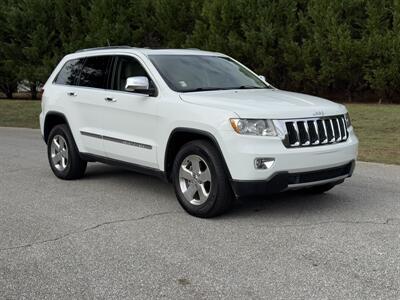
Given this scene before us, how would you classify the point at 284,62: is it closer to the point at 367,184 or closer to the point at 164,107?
the point at 367,184

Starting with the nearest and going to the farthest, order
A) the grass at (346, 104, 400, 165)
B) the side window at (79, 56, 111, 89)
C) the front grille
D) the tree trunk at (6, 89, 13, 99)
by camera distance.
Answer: the front grille
the side window at (79, 56, 111, 89)
the grass at (346, 104, 400, 165)
the tree trunk at (6, 89, 13, 99)

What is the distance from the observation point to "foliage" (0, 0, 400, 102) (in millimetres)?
17828

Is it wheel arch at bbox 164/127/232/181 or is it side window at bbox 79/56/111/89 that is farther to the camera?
side window at bbox 79/56/111/89

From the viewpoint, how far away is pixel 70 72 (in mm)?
8305

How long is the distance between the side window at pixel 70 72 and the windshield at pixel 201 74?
1588 millimetres

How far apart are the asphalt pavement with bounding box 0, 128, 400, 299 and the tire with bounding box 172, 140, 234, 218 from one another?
0.49 feet

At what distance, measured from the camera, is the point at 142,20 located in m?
22.6

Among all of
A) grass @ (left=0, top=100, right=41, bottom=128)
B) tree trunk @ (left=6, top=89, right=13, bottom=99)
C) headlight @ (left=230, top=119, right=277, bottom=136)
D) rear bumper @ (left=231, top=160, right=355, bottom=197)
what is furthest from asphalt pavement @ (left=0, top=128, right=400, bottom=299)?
tree trunk @ (left=6, top=89, right=13, bottom=99)

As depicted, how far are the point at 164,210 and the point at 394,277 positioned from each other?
279 centimetres

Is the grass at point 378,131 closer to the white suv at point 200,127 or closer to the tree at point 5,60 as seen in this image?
the white suv at point 200,127

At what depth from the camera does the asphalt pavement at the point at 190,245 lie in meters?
4.27

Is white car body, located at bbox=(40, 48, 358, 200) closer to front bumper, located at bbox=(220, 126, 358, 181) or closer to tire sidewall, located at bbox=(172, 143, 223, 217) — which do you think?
front bumper, located at bbox=(220, 126, 358, 181)

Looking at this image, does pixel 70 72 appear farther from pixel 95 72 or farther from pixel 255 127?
pixel 255 127

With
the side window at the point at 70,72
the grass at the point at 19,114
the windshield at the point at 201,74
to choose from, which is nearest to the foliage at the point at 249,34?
the grass at the point at 19,114
